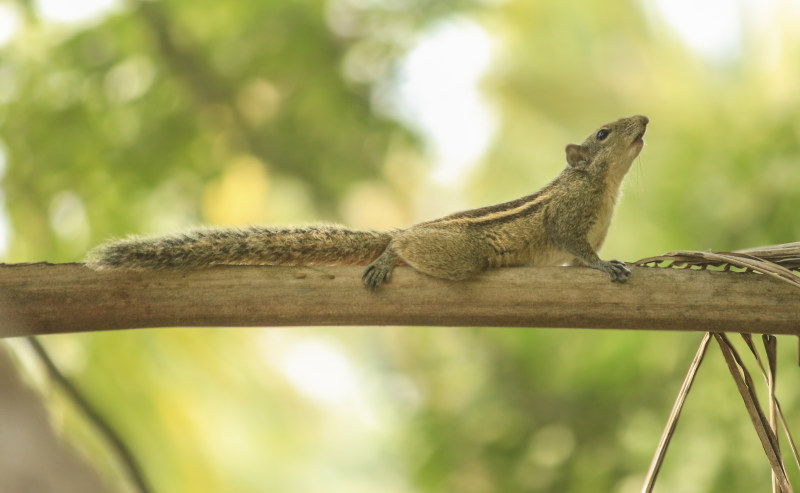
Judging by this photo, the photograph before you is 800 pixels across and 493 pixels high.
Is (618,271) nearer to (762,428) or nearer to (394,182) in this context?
(762,428)

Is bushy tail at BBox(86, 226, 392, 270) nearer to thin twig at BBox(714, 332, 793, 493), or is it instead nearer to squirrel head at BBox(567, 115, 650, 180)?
squirrel head at BBox(567, 115, 650, 180)

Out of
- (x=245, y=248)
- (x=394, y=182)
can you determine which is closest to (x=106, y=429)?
(x=245, y=248)

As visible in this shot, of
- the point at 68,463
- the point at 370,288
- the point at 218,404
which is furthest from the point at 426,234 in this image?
the point at 218,404

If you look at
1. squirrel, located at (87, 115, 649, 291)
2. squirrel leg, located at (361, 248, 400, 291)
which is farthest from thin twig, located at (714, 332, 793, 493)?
squirrel leg, located at (361, 248, 400, 291)

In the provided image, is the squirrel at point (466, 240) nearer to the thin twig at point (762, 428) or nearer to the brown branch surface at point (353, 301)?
the brown branch surface at point (353, 301)

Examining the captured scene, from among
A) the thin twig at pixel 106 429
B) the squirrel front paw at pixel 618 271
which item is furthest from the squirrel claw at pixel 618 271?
the thin twig at pixel 106 429

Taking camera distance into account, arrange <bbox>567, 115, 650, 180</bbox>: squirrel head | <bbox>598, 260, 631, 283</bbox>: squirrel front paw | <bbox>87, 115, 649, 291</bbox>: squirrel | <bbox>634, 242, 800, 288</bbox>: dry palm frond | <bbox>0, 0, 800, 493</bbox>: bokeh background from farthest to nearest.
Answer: <bbox>0, 0, 800, 493</bbox>: bokeh background < <bbox>567, 115, 650, 180</bbox>: squirrel head < <bbox>87, 115, 649, 291</bbox>: squirrel < <bbox>598, 260, 631, 283</bbox>: squirrel front paw < <bbox>634, 242, 800, 288</bbox>: dry palm frond

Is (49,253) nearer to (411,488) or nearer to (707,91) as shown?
(411,488)

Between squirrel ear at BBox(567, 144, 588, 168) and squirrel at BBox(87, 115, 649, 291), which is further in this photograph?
squirrel ear at BBox(567, 144, 588, 168)

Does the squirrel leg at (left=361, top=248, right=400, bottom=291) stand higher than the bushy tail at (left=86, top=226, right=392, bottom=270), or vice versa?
the bushy tail at (left=86, top=226, right=392, bottom=270)
